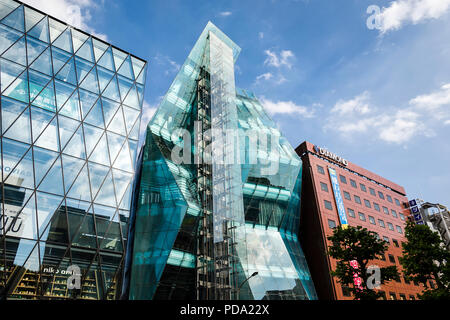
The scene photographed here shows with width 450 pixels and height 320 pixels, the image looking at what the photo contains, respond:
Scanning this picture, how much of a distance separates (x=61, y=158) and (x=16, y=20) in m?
15.5

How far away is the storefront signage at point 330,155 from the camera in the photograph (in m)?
54.8

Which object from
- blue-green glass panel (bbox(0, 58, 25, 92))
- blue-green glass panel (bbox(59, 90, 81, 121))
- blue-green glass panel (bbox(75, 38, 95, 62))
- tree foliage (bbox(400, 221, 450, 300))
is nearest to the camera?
tree foliage (bbox(400, 221, 450, 300))

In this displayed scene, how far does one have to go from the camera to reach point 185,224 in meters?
30.2

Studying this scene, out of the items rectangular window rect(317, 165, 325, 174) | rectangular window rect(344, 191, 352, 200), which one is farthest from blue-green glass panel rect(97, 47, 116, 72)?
rectangular window rect(344, 191, 352, 200)

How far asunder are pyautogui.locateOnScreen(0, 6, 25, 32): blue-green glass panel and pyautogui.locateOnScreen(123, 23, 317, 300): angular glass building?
15551 mm

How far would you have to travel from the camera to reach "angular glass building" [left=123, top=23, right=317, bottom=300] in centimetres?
2945

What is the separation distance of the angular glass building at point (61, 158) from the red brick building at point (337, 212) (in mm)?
29869

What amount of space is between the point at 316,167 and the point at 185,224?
29.7m

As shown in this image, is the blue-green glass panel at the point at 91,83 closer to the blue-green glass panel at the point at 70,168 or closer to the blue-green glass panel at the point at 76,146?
the blue-green glass panel at the point at 76,146

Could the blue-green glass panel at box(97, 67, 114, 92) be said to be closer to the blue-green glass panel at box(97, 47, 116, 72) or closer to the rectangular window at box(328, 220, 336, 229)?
the blue-green glass panel at box(97, 47, 116, 72)

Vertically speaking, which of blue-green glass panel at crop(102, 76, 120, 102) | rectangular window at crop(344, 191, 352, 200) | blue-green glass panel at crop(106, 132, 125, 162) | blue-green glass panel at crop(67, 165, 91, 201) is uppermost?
blue-green glass panel at crop(102, 76, 120, 102)

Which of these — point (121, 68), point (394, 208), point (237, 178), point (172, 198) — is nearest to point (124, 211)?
point (172, 198)

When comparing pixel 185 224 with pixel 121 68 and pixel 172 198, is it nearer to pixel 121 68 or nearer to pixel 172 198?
pixel 172 198

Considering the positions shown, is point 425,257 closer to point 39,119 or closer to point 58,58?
point 39,119
